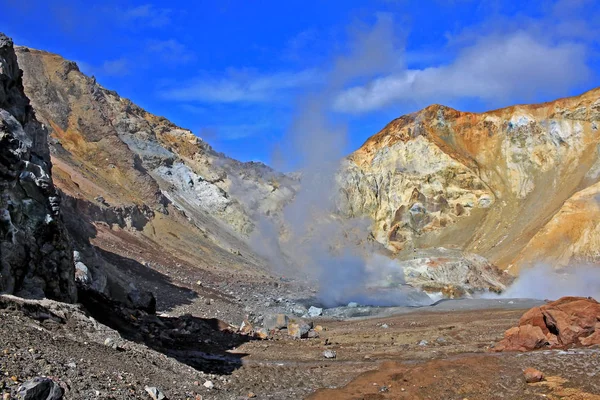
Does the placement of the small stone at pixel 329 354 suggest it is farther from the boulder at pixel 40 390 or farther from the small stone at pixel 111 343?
the boulder at pixel 40 390

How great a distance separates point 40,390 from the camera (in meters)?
9.45

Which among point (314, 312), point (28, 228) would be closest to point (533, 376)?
point (28, 228)

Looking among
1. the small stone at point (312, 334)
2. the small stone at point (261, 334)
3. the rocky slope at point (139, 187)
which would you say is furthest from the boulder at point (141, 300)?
the small stone at point (312, 334)

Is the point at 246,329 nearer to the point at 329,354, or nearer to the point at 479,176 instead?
the point at 329,354

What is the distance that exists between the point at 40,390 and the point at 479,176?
311ft

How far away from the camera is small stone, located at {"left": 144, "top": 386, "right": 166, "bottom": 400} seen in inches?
459

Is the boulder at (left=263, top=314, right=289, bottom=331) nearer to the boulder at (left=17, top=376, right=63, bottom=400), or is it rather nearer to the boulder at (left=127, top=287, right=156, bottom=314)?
the boulder at (left=127, top=287, right=156, bottom=314)

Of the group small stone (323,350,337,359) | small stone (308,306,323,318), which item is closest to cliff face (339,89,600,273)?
small stone (308,306,323,318)

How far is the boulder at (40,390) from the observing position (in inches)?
362

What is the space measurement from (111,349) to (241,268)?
147ft

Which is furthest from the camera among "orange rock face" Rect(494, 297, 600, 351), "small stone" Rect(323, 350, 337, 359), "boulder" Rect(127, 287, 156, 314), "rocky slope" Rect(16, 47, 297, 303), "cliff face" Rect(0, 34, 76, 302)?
"rocky slope" Rect(16, 47, 297, 303)

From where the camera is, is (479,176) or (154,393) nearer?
(154,393)

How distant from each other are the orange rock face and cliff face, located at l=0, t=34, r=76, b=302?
1541 cm

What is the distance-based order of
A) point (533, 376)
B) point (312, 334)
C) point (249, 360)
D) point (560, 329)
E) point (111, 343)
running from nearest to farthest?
point (111, 343)
point (533, 376)
point (249, 360)
point (560, 329)
point (312, 334)
